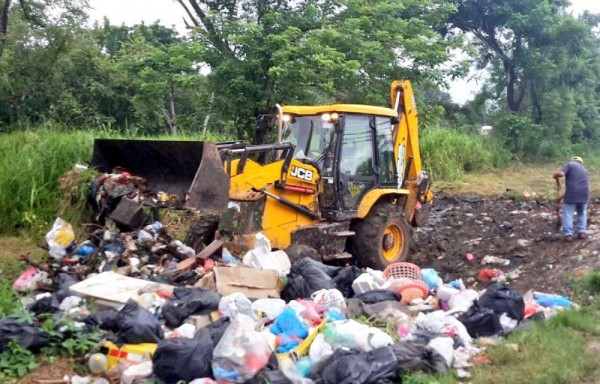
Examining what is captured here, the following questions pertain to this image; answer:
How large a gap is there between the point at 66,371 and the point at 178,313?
1.08 metres

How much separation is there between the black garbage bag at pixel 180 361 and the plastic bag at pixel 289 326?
0.75 metres

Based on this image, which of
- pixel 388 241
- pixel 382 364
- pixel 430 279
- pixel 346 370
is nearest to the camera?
pixel 346 370

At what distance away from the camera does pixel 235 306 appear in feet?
18.3

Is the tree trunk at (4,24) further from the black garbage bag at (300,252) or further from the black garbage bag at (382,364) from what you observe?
the black garbage bag at (382,364)

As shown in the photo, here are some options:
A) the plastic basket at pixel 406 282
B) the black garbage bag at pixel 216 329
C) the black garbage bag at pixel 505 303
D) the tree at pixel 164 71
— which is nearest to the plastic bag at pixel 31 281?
the black garbage bag at pixel 216 329

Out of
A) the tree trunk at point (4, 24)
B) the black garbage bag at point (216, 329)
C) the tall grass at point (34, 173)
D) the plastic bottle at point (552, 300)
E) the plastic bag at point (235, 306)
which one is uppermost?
the tree trunk at point (4, 24)

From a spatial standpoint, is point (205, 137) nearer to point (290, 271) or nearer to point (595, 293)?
point (290, 271)

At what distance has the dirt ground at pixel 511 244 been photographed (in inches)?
313

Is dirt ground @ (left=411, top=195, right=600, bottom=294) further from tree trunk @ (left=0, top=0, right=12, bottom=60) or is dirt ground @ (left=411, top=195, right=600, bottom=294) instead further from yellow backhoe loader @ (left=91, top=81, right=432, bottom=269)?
tree trunk @ (left=0, top=0, right=12, bottom=60)

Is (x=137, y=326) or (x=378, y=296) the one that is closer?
(x=137, y=326)

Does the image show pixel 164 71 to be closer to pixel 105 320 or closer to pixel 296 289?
pixel 296 289

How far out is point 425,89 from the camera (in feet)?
46.1

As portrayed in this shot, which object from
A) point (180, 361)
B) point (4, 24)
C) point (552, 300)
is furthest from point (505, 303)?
point (4, 24)

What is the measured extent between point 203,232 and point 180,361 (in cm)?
343
